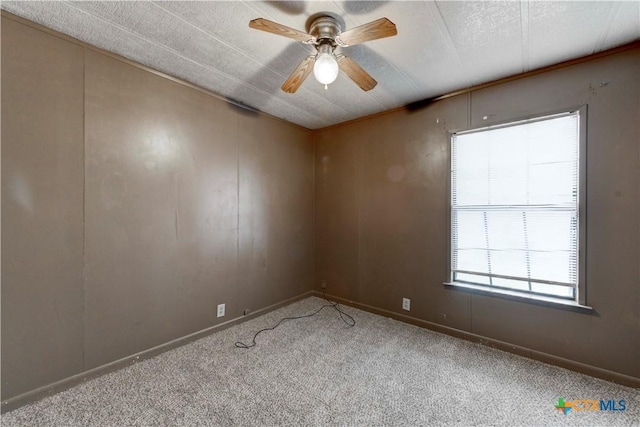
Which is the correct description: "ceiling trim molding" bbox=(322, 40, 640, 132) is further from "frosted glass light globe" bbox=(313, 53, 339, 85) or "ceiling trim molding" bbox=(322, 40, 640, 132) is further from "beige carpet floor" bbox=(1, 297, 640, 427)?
"beige carpet floor" bbox=(1, 297, 640, 427)

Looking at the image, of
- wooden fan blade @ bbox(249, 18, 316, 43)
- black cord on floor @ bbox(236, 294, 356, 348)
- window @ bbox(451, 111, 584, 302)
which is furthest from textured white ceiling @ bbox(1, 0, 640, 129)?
black cord on floor @ bbox(236, 294, 356, 348)

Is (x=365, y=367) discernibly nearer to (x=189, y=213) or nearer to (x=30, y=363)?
(x=189, y=213)

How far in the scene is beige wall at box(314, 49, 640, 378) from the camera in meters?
1.93

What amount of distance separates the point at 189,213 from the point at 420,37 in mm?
2406

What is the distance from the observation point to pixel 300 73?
190 cm

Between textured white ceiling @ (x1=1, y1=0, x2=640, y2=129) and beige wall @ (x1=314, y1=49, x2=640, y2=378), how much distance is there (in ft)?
0.90

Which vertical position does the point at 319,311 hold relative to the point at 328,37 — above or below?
below

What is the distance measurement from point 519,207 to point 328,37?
7.01 ft

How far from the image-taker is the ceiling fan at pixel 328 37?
4.69ft

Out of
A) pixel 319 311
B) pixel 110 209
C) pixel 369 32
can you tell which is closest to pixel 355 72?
pixel 369 32

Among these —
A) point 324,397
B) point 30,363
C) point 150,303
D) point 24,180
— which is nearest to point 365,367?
point 324,397

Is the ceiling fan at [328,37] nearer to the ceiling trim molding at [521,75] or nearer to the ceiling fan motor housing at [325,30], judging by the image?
the ceiling fan motor housing at [325,30]

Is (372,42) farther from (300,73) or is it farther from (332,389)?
(332,389)
